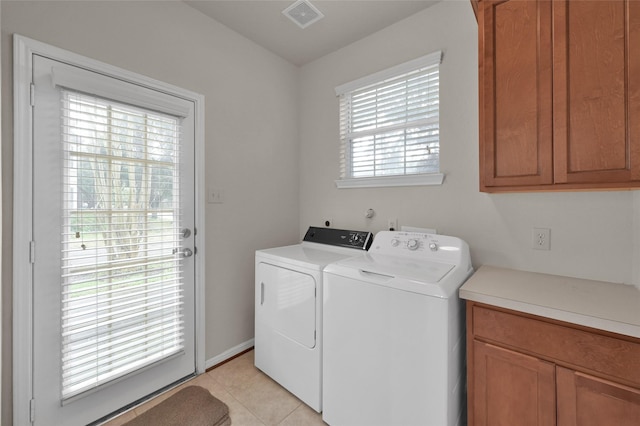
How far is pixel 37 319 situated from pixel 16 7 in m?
1.57

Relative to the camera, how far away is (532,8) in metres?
A: 1.34

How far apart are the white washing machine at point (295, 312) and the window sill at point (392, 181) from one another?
1.45ft

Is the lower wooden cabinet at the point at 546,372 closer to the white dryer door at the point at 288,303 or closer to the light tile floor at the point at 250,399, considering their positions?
the white dryer door at the point at 288,303

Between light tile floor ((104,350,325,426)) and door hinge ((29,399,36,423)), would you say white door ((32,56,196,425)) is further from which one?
light tile floor ((104,350,325,426))

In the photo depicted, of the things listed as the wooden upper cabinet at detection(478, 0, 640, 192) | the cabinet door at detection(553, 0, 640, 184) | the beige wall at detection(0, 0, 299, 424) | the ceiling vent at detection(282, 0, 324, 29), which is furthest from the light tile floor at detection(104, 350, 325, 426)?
the ceiling vent at detection(282, 0, 324, 29)

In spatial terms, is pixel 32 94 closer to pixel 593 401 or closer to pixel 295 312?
pixel 295 312

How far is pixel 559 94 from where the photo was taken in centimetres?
126

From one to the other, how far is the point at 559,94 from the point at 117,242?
2.52 meters

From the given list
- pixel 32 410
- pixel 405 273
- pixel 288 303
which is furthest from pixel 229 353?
pixel 405 273

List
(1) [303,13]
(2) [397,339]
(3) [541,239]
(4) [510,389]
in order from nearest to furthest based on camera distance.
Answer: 1. (4) [510,389]
2. (2) [397,339]
3. (3) [541,239]
4. (1) [303,13]

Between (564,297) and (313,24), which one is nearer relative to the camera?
(564,297)

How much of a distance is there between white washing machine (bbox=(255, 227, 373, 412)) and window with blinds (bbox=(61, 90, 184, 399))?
24.4 inches

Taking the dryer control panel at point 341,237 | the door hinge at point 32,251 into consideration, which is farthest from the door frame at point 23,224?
the dryer control panel at point 341,237

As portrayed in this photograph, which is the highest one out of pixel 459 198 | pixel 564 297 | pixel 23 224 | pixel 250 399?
pixel 459 198
